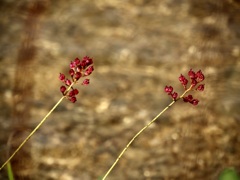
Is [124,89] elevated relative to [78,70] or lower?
elevated

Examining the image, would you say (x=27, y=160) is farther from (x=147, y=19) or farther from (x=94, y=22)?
(x=147, y=19)

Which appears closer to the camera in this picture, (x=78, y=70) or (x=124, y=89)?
(x=78, y=70)

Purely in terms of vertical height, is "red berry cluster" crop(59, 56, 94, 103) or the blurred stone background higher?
the blurred stone background

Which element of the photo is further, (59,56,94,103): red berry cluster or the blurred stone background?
the blurred stone background

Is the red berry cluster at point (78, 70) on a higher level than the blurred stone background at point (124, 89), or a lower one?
lower

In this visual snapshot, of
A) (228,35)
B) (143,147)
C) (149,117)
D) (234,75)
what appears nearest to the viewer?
(143,147)

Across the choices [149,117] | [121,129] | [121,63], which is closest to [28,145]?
[121,129]

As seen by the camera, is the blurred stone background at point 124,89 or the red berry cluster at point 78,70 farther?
the blurred stone background at point 124,89

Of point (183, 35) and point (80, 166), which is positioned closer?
point (80, 166)
